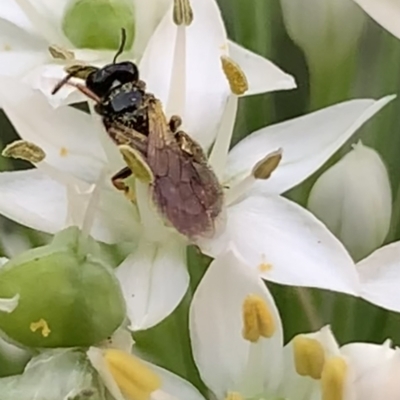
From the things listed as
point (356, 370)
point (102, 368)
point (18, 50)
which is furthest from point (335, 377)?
point (18, 50)

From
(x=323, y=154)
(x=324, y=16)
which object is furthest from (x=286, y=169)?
(x=324, y=16)

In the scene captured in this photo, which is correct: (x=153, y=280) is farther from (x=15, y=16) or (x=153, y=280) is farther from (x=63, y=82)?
(x=15, y=16)

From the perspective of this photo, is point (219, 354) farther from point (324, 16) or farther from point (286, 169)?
point (324, 16)

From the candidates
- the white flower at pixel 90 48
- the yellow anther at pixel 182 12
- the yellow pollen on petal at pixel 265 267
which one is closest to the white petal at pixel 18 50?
the white flower at pixel 90 48

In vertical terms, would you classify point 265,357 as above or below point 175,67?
below

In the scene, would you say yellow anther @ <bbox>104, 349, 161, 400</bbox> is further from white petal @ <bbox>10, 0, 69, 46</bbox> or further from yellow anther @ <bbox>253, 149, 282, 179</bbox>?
white petal @ <bbox>10, 0, 69, 46</bbox>

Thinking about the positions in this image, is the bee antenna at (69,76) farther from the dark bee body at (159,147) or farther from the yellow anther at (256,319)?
the yellow anther at (256,319)
